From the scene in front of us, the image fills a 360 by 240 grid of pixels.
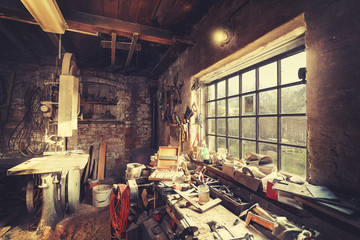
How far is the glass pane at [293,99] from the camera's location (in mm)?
1579

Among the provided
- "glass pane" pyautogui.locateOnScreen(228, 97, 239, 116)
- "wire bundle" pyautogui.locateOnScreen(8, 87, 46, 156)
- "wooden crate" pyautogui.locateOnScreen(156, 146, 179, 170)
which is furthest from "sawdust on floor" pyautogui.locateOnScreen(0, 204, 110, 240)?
"glass pane" pyautogui.locateOnScreen(228, 97, 239, 116)

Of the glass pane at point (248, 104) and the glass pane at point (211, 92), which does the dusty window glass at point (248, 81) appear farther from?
the glass pane at point (211, 92)

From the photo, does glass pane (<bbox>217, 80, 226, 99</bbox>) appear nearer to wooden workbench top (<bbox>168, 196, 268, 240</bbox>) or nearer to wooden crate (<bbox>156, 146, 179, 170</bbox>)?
wooden crate (<bbox>156, 146, 179, 170</bbox>)

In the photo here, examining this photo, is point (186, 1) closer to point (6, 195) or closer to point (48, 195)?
point (48, 195)

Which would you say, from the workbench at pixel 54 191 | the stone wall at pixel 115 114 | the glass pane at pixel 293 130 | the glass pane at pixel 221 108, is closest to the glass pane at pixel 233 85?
the glass pane at pixel 221 108

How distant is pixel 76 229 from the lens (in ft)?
10.1

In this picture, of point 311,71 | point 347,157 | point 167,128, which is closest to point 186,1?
point 311,71

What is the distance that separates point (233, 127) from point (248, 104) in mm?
432

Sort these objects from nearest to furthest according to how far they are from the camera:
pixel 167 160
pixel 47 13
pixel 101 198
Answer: pixel 47 13, pixel 167 160, pixel 101 198

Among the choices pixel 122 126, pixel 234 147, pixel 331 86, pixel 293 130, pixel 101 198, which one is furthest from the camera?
pixel 122 126

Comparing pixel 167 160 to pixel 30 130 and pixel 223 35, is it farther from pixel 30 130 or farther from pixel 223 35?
pixel 30 130

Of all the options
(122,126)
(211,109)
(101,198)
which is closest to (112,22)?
(211,109)

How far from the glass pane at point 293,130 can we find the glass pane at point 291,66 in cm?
41

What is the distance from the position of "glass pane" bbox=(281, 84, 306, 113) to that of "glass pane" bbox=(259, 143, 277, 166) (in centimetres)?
43
